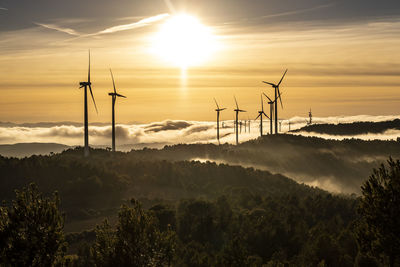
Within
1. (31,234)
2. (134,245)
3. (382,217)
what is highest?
(382,217)

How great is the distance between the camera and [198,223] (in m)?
138

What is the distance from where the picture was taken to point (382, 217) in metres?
64.7

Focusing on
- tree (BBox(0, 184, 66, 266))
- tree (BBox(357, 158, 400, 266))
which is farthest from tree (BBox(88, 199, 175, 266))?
tree (BBox(357, 158, 400, 266))

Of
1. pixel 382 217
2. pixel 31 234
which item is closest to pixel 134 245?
pixel 31 234

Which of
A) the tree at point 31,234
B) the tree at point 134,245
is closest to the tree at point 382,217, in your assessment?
the tree at point 134,245

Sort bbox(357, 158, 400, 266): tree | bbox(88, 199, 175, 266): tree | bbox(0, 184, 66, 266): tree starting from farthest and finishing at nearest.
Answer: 1. bbox(88, 199, 175, 266): tree
2. bbox(357, 158, 400, 266): tree
3. bbox(0, 184, 66, 266): tree

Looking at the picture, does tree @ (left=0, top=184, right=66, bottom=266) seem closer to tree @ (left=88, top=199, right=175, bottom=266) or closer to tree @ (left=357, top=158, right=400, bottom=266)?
tree @ (left=88, top=199, right=175, bottom=266)

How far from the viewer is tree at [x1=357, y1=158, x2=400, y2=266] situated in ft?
208

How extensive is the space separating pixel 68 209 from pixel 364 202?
140 m

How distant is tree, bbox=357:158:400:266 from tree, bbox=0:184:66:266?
33.5 metres

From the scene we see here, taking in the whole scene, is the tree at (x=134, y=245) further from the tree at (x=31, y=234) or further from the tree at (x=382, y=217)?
the tree at (x=382, y=217)

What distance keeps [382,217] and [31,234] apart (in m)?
37.7

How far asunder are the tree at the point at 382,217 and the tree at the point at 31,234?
33470mm

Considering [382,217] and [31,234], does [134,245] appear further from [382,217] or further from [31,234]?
[382,217]
